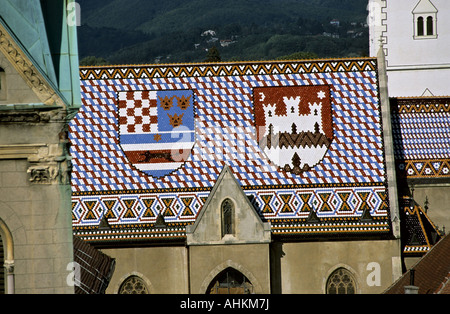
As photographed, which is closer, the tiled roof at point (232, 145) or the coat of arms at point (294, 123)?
the tiled roof at point (232, 145)

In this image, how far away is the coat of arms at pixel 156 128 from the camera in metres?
40.5

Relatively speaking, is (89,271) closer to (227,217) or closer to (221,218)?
(221,218)

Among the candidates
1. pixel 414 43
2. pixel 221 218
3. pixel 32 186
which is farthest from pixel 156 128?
pixel 414 43

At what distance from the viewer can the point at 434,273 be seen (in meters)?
26.2

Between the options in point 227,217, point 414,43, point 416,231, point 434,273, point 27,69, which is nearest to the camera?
point 27,69

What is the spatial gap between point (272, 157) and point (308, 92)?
2672mm

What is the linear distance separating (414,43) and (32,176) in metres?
48.7

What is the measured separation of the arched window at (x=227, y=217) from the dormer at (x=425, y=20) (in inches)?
1124

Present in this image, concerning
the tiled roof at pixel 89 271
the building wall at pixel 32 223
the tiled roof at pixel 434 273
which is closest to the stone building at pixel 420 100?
the tiled roof at pixel 434 273

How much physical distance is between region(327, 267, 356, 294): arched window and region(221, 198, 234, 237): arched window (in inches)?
146

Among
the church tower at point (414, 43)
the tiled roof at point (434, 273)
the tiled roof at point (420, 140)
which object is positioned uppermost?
the church tower at point (414, 43)

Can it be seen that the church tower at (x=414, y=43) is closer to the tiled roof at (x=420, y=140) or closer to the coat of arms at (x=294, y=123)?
the tiled roof at (x=420, y=140)

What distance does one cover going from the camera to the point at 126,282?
127 ft
